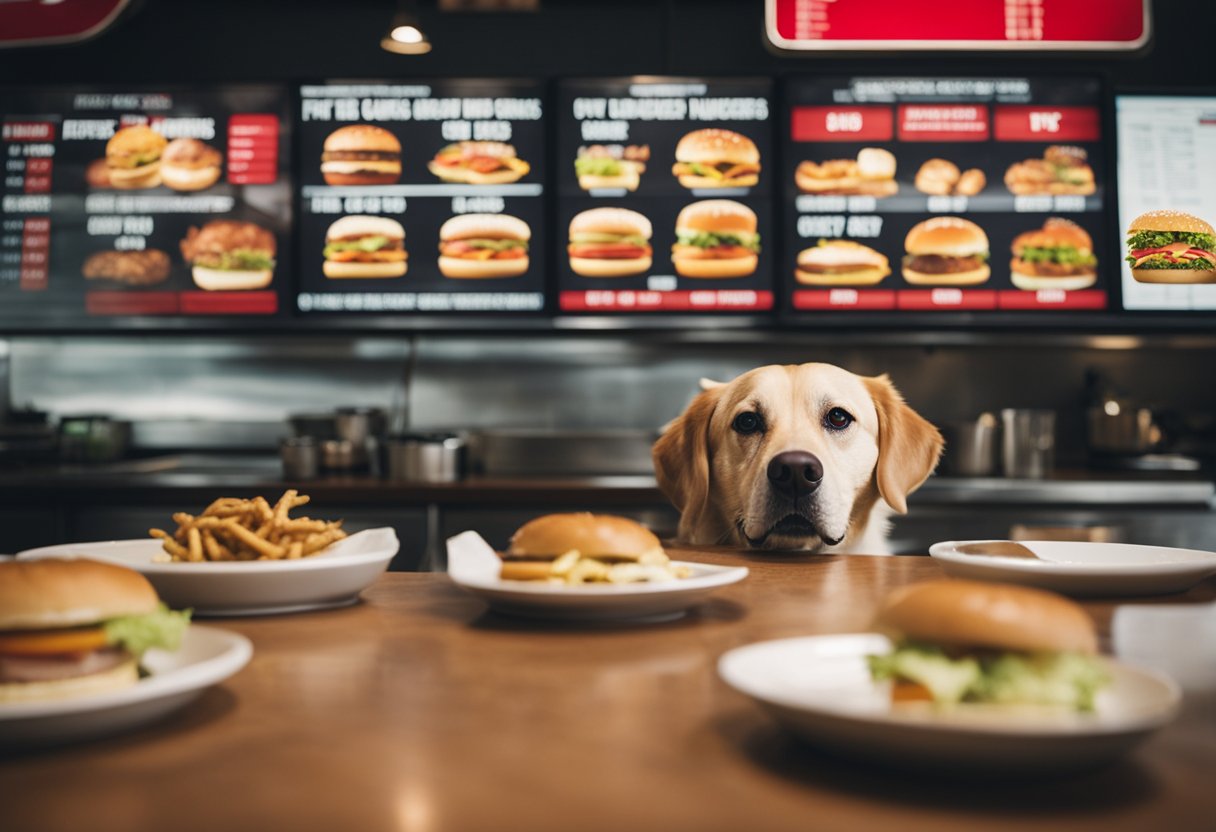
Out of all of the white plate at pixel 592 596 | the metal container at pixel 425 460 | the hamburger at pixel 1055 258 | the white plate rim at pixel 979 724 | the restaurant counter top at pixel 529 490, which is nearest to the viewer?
the white plate rim at pixel 979 724

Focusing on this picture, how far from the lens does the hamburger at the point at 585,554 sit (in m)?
1.01

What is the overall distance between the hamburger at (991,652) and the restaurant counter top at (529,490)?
2.66 metres

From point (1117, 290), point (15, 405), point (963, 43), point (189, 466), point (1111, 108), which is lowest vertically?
point (189, 466)

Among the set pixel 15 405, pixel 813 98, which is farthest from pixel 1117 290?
pixel 15 405

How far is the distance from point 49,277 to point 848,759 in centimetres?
429

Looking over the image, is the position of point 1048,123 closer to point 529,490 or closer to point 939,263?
point 939,263

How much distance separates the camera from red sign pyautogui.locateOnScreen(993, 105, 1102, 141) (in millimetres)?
3801

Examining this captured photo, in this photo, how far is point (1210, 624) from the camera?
101cm

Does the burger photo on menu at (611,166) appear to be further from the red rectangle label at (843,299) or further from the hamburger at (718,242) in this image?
the red rectangle label at (843,299)

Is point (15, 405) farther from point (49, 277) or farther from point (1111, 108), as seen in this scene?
point (1111, 108)

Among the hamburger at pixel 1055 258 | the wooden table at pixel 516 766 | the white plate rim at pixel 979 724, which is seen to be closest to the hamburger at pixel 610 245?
the hamburger at pixel 1055 258

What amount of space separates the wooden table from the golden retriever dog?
0.97 metres

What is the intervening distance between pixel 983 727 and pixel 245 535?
865mm

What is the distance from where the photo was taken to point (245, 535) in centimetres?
109
